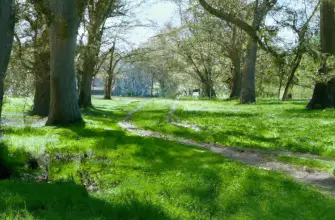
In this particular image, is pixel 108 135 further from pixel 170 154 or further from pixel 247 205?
pixel 247 205

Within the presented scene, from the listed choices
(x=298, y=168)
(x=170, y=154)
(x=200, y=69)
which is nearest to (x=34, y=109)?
(x=170, y=154)

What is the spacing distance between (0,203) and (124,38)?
3324 centimetres

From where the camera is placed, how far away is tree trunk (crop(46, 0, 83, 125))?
53.6ft

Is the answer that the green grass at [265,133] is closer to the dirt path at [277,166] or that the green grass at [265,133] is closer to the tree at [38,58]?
the dirt path at [277,166]

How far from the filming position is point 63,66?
54.5 feet

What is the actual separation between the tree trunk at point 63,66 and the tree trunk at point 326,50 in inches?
682

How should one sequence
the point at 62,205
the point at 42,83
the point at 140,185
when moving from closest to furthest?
1. the point at 62,205
2. the point at 140,185
3. the point at 42,83

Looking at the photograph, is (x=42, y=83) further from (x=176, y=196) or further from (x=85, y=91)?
(x=176, y=196)

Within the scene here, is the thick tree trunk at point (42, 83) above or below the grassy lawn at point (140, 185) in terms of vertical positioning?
above

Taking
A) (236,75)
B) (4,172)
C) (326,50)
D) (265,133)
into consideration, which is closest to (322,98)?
(326,50)

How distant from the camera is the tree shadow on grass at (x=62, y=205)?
5.48 metres

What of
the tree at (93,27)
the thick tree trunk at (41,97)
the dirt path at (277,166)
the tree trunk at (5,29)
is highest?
the tree at (93,27)

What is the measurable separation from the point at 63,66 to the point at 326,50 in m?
19.0

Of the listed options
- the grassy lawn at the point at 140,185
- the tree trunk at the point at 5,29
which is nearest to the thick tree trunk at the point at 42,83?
the grassy lawn at the point at 140,185
